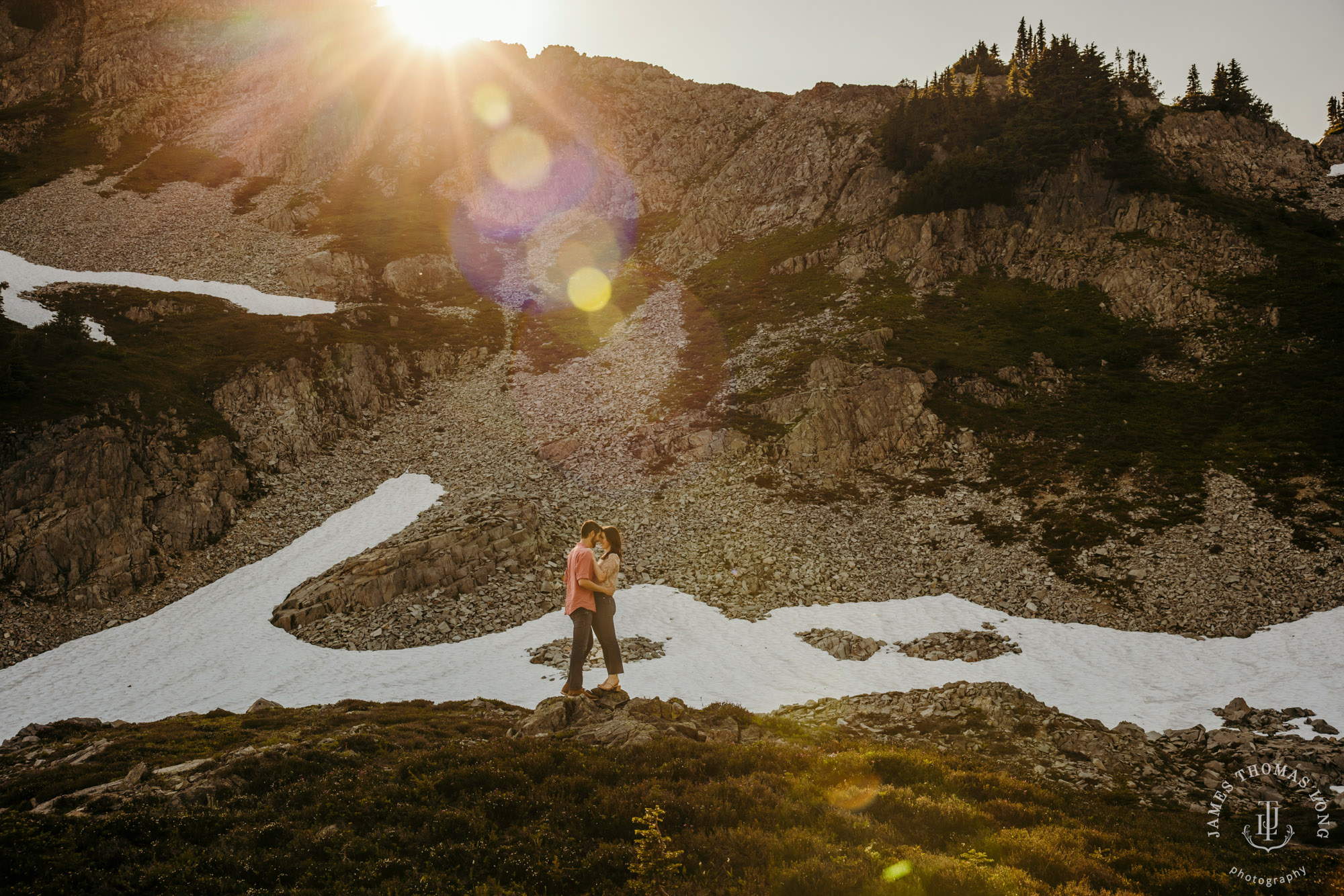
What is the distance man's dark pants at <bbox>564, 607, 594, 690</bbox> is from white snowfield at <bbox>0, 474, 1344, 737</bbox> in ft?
27.4

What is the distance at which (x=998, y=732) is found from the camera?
20.4 m

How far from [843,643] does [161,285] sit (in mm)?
83192

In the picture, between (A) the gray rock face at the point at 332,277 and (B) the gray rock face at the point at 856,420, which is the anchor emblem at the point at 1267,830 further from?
(A) the gray rock face at the point at 332,277

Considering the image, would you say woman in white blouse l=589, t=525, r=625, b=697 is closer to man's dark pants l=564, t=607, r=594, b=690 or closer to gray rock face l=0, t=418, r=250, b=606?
man's dark pants l=564, t=607, r=594, b=690

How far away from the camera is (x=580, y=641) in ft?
53.4

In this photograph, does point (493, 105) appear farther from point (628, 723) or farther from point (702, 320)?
point (628, 723)

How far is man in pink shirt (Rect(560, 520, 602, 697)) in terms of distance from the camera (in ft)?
51.7

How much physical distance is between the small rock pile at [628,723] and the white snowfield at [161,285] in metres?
68.2

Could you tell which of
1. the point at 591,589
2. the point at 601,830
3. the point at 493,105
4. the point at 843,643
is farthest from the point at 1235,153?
the point at 493,105

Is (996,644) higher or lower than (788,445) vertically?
lower

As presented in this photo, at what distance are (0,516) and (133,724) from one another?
23.8m

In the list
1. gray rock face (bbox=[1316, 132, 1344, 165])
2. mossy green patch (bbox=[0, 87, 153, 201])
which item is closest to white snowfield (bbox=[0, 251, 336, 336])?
mossy green patch (bbox=[0, 87, 153, 201])

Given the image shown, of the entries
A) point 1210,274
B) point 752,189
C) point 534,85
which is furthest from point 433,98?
point 1210,274

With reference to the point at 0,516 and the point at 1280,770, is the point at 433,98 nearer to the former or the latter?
the point at 0,516
